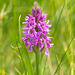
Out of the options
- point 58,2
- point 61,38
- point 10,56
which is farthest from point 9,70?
point 58,2

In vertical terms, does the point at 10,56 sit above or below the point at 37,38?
below

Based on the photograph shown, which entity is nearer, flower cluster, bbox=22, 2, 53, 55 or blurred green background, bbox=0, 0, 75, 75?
flower cluster, bbox=22, 2, 53, 55

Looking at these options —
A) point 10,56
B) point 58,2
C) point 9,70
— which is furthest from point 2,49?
point 58,2

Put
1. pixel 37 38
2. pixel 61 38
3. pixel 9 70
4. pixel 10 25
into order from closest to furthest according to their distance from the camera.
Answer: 1. pixel 37 38
2. pixel 9 70
3. pixel 61 38
4. pixel 10 25

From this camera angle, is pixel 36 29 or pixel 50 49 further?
pixel 50 49

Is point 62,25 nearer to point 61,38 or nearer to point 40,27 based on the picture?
point 61,38

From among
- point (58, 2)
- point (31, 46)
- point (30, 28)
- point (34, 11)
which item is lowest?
point (31, 46)

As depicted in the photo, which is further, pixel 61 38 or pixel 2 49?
pixel 61 38

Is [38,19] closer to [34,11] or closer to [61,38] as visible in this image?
[34,11]

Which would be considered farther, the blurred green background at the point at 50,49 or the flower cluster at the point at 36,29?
the blurred green background at the point at 50,49

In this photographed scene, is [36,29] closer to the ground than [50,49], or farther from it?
farther from it

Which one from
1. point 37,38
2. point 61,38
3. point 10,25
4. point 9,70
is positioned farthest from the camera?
point 10,25
